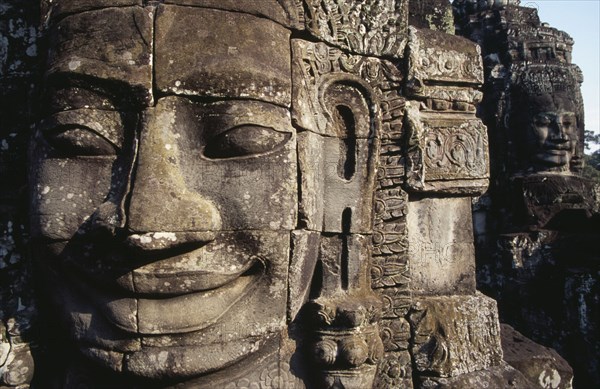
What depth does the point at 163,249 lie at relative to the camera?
269 cm

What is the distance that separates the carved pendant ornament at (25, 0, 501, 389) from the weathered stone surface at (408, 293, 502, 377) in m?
0.33

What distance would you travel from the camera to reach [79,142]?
→ 2.85m

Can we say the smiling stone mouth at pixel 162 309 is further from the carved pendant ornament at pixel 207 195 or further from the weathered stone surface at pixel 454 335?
the weathered stone surface at pixel 454 335

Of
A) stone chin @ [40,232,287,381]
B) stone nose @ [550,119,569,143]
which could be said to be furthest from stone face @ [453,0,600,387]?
stone chin @ [40,232,287,381]

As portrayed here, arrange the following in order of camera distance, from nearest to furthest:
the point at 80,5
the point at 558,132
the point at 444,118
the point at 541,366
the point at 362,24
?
the point at 80,5 → the point at 362,24 → the point at 444,118 → the point at 541,366 → the point at 558,132

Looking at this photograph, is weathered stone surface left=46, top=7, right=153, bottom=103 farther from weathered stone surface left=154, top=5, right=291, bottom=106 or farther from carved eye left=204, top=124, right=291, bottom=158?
carved eye left=204, top=124, right=291, bottom=158

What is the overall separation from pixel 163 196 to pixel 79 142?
1.65 ft

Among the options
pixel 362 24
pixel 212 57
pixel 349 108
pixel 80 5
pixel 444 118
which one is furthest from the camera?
Result: pixel 444 118

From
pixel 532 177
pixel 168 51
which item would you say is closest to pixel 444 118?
pixel 168 51

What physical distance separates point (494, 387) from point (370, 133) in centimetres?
163

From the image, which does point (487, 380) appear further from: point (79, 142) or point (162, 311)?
point (79, 142)

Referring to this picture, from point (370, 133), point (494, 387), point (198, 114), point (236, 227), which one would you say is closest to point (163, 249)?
point (236, 227)

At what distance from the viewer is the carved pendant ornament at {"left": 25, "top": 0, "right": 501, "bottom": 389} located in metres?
2.78

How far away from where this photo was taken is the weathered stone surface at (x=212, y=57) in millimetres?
2812
